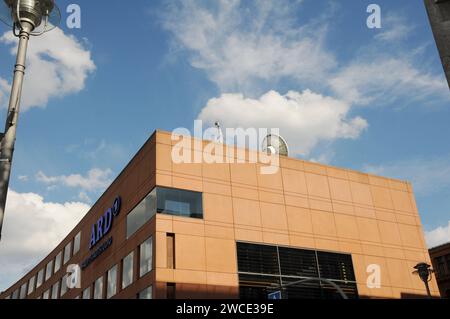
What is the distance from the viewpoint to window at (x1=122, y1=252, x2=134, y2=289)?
118 ft

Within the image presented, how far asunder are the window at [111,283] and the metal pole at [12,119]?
3131cm

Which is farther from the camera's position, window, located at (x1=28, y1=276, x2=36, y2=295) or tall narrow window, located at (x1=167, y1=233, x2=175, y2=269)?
window, located at (x1=28, y1=276, x2=36, y2=295)

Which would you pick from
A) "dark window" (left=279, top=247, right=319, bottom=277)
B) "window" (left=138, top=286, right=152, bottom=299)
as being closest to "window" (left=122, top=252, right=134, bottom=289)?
"window" (left=138, top=286, right=152, bottom=299)

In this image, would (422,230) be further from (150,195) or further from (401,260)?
(150,195)

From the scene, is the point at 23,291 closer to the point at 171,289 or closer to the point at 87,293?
the point at 87,293

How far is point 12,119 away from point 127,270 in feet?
96.2

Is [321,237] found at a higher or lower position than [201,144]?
lower

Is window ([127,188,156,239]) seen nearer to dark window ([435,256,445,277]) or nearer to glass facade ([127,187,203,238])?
glass facade ([127,187,203,238])

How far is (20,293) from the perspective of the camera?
73.3 meters

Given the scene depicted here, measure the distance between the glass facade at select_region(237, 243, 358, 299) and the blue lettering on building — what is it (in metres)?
11.4

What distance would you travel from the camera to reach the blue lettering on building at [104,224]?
133 feet
